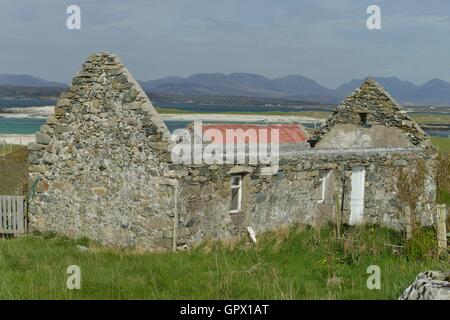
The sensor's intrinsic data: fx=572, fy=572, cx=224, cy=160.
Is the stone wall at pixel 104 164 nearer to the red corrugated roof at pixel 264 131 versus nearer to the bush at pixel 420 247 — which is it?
the red corrugated roof at pixel 264 131

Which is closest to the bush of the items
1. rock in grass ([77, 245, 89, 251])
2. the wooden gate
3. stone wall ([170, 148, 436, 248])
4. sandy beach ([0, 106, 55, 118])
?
stone wall ([170, 148, 436, 248])

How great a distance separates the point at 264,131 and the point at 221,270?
746cm

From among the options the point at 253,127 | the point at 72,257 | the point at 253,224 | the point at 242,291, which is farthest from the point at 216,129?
the point at 242,291

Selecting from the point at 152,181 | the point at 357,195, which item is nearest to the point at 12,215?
the point at 152,181

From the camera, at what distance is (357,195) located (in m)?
18.9

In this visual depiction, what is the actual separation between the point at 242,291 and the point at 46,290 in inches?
123

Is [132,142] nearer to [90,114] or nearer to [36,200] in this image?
[90,114]

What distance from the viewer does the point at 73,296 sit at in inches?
346

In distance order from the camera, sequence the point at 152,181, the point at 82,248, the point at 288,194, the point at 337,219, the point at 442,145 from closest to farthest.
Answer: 1. the point at 152,181
2. the point at 82,248
3. the point at 337,219
4. the point at 288,194
5. the point at 442,145

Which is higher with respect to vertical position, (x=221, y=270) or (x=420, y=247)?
(x=420, y=247)

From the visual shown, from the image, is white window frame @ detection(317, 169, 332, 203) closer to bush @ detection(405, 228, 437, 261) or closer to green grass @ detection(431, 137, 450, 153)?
bush @ detection(405, 228, 437, 261)

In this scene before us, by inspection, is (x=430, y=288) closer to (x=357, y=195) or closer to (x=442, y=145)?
(x=357, y=195)

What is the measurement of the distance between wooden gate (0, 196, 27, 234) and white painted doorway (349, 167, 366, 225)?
10.3 metres

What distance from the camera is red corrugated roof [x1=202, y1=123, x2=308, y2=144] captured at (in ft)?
52.3
